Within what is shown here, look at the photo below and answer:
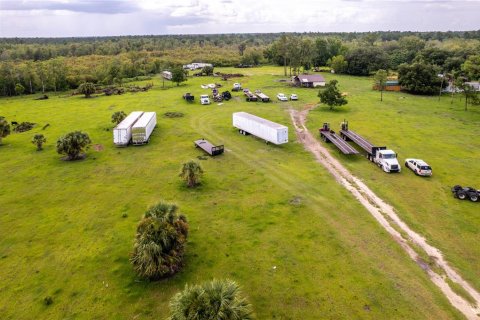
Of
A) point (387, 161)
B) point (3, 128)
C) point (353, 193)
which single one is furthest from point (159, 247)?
point (3, 128)

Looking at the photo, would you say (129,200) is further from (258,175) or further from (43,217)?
(258,175)

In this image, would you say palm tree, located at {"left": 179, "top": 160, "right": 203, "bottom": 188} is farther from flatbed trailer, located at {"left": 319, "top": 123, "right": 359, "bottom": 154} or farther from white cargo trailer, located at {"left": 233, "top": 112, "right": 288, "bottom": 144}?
flatbed trailer, located at {"left": 319, "top": 123, "right": 359, "bottom": 154}

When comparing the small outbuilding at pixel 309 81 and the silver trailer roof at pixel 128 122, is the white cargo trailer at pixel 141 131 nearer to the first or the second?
the silver trailer roof at pixel 128 122

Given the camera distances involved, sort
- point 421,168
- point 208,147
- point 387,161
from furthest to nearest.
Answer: point 208,147 < point 387,161 < point 421,168

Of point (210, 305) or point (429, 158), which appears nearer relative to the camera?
point (210, 305)

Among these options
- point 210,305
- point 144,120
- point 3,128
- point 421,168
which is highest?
point 144,120

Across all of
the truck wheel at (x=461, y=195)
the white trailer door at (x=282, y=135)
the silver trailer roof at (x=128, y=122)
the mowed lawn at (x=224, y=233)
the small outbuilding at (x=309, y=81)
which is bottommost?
the mowed lawn at (x=224, y=233)

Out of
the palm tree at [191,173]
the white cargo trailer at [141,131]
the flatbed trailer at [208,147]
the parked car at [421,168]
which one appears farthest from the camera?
the white cargo trailer at [141,131]

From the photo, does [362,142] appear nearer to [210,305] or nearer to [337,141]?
[337,141]

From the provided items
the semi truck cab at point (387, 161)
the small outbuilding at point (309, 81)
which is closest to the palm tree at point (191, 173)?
the semi truck cab at point (387, 161)
